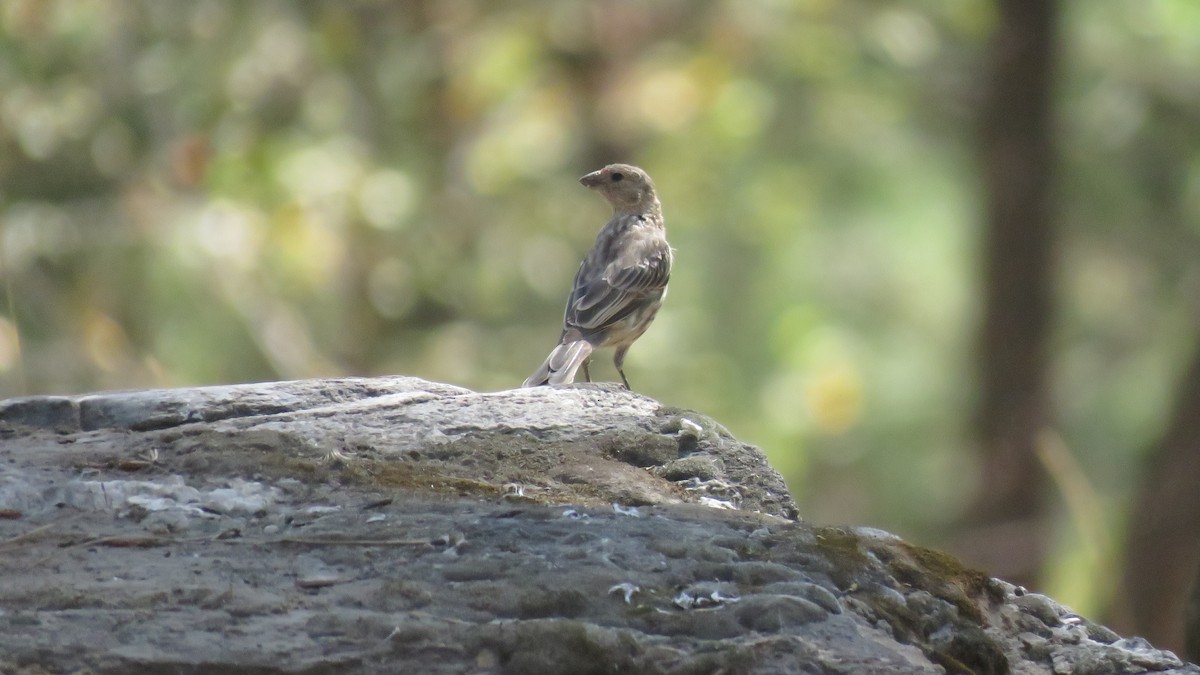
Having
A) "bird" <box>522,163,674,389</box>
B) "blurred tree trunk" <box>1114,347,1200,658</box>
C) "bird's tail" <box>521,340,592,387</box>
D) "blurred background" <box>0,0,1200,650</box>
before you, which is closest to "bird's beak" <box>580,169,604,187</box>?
"bird" <box>522,163,674,389</box>

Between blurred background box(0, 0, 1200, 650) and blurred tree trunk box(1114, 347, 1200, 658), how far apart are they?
18 mm

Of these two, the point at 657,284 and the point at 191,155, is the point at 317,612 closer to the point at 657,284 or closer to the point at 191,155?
the point at 657,284

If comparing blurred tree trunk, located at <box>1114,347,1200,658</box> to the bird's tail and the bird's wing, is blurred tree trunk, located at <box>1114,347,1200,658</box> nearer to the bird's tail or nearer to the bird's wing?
the bird's wing

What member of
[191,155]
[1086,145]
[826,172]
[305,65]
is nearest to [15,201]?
[191,155]

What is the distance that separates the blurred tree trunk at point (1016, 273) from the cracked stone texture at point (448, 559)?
20.3 feet

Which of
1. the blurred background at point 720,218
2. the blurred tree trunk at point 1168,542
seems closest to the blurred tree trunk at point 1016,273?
the blurred background at point 720,218

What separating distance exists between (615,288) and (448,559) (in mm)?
4030

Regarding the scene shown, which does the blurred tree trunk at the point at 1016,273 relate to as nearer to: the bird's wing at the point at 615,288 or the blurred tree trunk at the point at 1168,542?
the blurred tree trunk at the point at 1168,542

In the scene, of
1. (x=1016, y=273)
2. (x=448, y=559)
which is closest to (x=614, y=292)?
(x=1016, y=273)

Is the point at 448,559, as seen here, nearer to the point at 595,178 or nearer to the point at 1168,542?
the point at 595,178

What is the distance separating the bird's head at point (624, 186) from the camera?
7.57m

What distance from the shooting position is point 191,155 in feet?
28.3

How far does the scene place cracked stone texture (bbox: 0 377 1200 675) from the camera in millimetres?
2316

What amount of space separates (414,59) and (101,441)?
7322 millimetres
